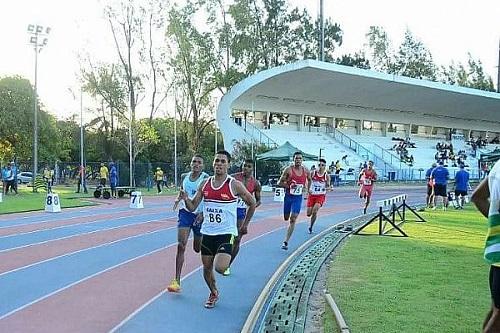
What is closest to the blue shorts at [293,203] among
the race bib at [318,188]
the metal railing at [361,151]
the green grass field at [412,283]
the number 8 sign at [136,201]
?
the green grass field at [412,283]

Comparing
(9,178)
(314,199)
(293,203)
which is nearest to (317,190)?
(314,199)

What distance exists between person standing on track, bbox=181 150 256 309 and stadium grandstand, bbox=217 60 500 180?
121 ft

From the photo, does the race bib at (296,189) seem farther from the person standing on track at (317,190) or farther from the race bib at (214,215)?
the race bib at (214,215)

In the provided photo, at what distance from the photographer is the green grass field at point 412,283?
660cm

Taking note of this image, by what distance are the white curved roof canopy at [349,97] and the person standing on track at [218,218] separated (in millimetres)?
36914

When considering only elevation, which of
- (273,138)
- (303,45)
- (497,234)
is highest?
(303,45)

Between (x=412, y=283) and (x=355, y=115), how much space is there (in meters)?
50.5

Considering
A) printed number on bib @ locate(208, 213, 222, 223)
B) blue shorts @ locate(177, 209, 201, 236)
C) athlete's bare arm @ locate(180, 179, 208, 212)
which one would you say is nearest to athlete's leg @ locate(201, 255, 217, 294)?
printed number on bib @ locate(208, 213, 222, 223)

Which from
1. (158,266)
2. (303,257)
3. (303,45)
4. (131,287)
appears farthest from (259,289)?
(303,45)

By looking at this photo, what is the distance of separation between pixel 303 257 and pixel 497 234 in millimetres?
8043

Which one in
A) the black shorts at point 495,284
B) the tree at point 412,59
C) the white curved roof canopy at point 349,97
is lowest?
the black shorts at point 495,284

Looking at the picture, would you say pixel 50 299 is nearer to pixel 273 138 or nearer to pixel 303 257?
pixel 303 257

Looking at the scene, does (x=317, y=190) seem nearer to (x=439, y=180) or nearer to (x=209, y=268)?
(x=209, y=268)

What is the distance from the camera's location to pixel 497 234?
3.84 metres
